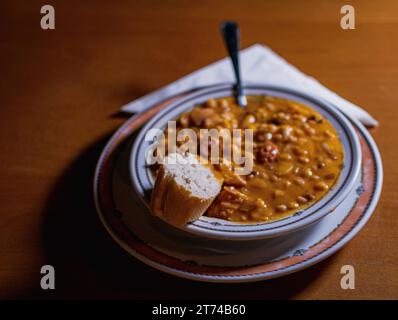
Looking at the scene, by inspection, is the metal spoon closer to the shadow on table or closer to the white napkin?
the white napkin

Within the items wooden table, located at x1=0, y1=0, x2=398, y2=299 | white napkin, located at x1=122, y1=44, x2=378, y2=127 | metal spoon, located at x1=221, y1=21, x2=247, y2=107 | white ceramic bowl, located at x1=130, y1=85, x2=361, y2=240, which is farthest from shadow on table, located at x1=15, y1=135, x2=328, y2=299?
metal spoon, located at x1=221, y1=21, x2=247, y2=107

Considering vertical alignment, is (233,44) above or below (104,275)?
above

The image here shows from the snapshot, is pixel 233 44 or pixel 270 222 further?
pixel 233 44

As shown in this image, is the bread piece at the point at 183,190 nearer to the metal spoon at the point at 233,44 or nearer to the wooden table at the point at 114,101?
the wooden table at the point at 114,101

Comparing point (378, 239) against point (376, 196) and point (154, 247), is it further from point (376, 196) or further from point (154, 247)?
point (154, 247)

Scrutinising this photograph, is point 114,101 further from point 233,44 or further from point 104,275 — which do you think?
point 104,275

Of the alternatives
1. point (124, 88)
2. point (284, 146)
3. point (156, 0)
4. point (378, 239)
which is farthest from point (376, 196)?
point (156, 0)

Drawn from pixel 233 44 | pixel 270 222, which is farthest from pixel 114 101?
pixel 270 222
